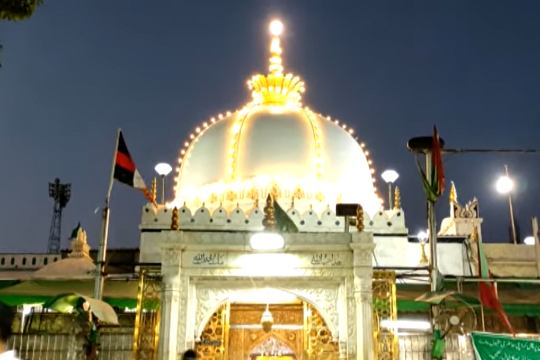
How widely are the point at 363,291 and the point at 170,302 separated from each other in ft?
11.8

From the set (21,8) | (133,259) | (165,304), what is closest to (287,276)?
(165,304)

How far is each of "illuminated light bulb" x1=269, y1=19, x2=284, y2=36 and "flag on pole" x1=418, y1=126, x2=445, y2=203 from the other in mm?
12745

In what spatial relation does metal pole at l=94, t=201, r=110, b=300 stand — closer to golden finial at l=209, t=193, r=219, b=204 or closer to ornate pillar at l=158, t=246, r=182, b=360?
ornate pillar at l=158, t=246, r=182, b=360

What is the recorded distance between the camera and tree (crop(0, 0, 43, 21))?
9.30m

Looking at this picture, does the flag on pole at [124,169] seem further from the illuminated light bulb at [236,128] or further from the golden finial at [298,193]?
the illuminated light bulb at [236,128]

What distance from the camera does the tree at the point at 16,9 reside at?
9.30m

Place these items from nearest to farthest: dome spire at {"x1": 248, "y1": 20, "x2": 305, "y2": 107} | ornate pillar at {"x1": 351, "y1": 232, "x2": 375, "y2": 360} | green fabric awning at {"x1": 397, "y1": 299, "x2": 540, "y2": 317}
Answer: ornate pillar at {"x1": 351, "y1": 232, "x2": 375, "y2": 360} → green fabric awning at {"x1": 397, "y1": 299, "x2": 540, "y2": 317} → dome spire at {"x1": 248, "y1": 20, "x2": 305, "y2": 107}

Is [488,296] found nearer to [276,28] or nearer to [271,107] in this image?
[271,107]

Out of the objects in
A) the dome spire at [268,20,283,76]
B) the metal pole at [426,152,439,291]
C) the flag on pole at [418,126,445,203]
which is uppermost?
the dome spire at [268,20,283,76]

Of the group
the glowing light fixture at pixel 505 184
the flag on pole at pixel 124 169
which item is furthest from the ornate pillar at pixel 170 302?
the glowing light fixture at pixel 505 184

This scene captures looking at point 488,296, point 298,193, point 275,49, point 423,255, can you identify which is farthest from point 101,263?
point 275,49

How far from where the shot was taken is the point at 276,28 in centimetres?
2705

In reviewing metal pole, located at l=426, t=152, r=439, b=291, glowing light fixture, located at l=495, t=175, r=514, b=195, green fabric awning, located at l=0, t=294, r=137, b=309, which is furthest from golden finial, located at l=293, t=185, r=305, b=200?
glowing light fixture, located at l=495, t=175, r=514, b=195

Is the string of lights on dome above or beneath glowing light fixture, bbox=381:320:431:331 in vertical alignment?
above
